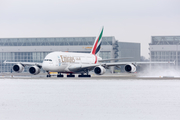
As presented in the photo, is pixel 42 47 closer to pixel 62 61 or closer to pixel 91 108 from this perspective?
pixel 62 61

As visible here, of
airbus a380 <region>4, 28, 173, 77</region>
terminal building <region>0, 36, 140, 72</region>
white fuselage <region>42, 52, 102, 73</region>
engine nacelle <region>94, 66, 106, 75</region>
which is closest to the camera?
engine nacelle <region>94, 66, 106, 75</region>

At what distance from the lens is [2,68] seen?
113500 millimetres

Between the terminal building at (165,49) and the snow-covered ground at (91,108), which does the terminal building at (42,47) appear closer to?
the terminal building at (165,49)

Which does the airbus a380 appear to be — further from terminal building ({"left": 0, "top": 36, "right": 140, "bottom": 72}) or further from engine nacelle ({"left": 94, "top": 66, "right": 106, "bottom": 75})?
terminal building ({"left": 0, "top": 36, "right": 140, "bottom": 72})

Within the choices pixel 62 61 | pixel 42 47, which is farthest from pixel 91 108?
pixel 42 47

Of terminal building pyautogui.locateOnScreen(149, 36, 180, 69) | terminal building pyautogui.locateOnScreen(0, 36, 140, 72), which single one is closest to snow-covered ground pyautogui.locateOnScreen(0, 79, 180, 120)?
terminal building pyautogui.locateOnScreen(149, 36, 180, 69)

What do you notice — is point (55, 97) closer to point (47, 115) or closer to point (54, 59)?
point (47, 115)

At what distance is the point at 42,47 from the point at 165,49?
130 feet

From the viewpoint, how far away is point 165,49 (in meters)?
102

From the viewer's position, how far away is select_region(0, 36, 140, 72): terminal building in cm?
10675

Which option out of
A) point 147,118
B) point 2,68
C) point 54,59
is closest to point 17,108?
point 147,118

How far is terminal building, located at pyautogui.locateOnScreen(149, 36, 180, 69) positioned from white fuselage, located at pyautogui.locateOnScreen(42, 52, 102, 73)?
44.9 metres

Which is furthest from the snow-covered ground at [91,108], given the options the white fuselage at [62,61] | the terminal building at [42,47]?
the terminal building at [42,47]

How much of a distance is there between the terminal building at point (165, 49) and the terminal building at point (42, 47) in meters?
13.7
